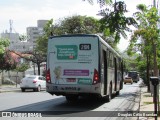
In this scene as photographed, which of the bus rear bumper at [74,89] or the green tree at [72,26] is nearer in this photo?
the bus rear bumper at [74,89]

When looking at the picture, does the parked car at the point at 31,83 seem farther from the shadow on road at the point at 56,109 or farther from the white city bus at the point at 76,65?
the white city bus at the point at 76,65

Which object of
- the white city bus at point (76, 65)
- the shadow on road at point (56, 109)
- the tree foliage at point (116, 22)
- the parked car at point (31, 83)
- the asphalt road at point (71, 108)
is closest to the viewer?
the tree foliage at point (116, 22)

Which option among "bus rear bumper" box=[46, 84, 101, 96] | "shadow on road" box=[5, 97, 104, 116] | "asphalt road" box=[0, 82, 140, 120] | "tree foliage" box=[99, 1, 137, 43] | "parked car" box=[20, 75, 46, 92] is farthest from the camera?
"parked car" box=[20, 75, 46, 92]

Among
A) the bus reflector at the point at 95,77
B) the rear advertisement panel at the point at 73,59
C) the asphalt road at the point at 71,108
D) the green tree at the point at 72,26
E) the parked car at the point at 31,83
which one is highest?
the green tree at the point at 72,26

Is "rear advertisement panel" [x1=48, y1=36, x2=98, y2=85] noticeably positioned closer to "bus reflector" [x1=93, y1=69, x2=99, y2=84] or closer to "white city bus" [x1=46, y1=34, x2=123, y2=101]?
"white city bus" [x1=46, y1=34, x2=123, y2=101]

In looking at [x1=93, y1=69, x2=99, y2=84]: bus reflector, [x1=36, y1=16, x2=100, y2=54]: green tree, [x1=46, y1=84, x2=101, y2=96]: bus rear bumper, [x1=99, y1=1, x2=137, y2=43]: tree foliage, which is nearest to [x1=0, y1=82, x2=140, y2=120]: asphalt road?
[x1=46, y1=84, x2=101, y2=96]: bus rear bumper

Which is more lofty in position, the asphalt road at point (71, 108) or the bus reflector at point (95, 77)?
the bus reflector at point (95, 77)

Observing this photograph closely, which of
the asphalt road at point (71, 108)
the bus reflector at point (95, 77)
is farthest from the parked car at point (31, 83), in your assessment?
the bus reflector at point (95, 77)

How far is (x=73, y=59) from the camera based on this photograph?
16.4m

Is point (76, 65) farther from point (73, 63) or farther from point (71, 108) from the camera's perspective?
point (71, 108)

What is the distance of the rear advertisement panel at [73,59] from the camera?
16156mm

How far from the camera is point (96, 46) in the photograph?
53.7 ft

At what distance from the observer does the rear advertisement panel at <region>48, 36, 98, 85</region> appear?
16.2 meters

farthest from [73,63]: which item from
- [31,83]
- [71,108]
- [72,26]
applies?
[72,26]
